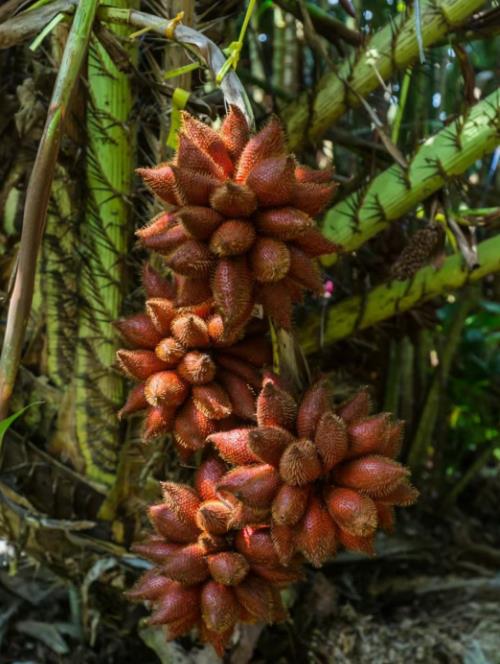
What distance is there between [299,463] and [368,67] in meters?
0.90

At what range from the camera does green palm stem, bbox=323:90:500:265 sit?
1486 mm

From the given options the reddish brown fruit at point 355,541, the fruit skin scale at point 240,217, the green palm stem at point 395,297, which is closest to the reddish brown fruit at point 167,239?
the fruit skin scale at point 240,217

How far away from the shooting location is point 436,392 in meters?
2.43

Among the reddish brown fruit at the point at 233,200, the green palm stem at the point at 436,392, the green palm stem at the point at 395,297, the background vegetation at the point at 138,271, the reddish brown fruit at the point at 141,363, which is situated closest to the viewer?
the reddish brown fruit at the point at 233,200

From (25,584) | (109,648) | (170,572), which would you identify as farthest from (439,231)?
(25,584)

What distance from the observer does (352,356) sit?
2.12 metres

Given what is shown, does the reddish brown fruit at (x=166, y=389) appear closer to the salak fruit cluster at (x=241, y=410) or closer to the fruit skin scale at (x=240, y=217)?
the salak fruit cluster at (x=241, y=410)

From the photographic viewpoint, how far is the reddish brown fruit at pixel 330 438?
1015 mm

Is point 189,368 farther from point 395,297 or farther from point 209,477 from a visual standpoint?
point 395,297

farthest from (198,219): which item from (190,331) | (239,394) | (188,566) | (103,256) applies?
(103,256)

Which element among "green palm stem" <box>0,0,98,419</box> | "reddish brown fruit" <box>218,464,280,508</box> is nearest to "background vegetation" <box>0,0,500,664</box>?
"green palm stem" <box>0,0,98,419</box>

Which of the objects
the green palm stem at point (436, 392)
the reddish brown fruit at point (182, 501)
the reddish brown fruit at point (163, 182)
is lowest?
the green palm stem at point (436, 392)

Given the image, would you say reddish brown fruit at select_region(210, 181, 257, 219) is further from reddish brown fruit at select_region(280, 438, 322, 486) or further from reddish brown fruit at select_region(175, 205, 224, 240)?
reddish brown fruit at select_region(280, 438, 322, 486)

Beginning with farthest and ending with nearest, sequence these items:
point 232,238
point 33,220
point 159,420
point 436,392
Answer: point 436,392 → point 159,420 → point 33,220 → point 232,238
